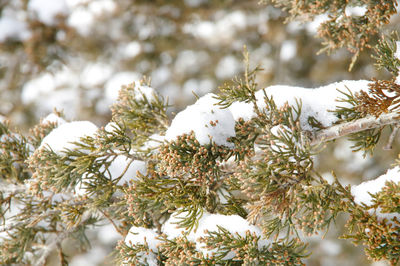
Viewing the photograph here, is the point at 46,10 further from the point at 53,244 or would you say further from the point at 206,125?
the point at 206,125

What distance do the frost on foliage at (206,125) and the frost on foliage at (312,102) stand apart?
0.52 feet

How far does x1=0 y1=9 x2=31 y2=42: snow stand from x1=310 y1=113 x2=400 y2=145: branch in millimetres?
3486

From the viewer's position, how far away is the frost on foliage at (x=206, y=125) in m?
1.32

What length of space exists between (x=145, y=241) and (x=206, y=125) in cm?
56

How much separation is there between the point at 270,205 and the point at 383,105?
0.58 m

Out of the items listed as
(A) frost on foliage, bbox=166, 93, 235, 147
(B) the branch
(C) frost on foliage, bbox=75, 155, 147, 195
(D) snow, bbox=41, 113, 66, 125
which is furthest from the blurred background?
(A) frost on foliage, bbox=166, 93, 235, 147

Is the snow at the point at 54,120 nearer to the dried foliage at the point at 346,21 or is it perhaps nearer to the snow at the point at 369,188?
the dried foliage at the point at 346,21

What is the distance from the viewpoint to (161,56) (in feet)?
18.1

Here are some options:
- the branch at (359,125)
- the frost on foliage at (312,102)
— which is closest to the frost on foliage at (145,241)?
the frost on foliage at (312,102)

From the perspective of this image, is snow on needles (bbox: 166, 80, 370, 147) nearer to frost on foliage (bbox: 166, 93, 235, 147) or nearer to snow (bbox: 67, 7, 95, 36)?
frost on foliage (bbox: 166, 93, 235, 147)

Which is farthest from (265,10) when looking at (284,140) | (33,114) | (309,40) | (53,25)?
(33,114)

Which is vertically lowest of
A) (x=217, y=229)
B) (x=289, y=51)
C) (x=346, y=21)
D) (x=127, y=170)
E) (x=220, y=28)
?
(x=217, y=229)

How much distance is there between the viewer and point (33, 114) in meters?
5.76

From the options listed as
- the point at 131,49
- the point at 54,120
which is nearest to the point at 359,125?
the point at 54,120
